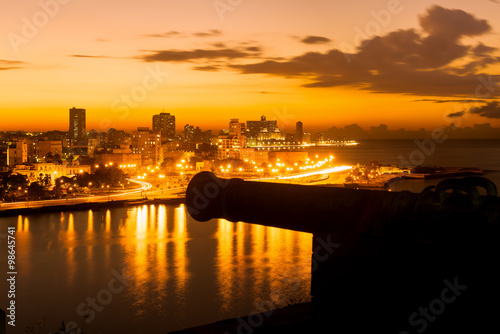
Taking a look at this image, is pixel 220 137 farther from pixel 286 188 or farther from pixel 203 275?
pixel 286 188

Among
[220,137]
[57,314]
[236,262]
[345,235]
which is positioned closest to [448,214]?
[345,235]

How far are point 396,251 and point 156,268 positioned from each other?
7.67 meters

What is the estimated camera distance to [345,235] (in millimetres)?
655

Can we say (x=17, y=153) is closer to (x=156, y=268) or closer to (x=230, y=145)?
(x=230, y=145)

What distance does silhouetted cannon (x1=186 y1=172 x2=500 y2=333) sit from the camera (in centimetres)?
54

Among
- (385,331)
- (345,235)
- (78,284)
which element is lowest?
(78,284)

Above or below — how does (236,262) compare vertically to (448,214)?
below

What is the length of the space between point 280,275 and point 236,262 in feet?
4.09

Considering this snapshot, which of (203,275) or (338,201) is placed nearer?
(338,201)

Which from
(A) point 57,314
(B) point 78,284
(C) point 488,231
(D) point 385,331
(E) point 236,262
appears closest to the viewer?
(C) point 488,231

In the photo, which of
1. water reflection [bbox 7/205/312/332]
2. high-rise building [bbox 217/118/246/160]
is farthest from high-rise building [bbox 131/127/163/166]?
water reflection [bbox 7/205/312/332]

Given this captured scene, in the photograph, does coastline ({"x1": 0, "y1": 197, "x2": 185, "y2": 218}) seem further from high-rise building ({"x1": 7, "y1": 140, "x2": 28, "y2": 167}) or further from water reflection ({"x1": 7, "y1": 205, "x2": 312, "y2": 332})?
high-rise building ({"x1": 7, "y1": 140, "x2": 28, "y2": 167})

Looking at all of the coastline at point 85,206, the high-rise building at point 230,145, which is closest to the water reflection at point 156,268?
the coastline at point 85,206

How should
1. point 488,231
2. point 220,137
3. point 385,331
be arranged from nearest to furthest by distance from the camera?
1. point 488,231
2. point 385,331
3. point 220,137
